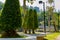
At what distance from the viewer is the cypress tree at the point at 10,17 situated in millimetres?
12750

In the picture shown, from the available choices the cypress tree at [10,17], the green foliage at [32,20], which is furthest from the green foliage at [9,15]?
the green foliage at [32,20]

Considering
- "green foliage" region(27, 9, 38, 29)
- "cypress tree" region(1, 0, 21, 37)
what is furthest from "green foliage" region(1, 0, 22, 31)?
"green foliage" region(27, 9, 38, 29)

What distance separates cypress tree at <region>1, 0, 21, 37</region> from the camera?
1275 cm

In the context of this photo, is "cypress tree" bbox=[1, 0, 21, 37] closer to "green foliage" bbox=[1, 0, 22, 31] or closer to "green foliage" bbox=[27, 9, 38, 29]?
"green foliage" bbox=[1, 0, 22, 31]

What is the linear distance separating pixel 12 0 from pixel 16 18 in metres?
1.21

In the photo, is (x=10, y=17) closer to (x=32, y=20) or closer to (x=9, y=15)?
(x=9, y=15)

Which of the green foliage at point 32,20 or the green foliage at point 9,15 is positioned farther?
the green foliage at point 32,20

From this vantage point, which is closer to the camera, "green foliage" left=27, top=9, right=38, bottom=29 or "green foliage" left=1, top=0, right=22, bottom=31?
"green foliage" left=1, top=0, right=22, bottom=31

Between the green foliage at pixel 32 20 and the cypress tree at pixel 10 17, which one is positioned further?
the green foliage at pixel 32 20

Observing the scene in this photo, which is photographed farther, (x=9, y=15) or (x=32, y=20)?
(x=32, y=20)

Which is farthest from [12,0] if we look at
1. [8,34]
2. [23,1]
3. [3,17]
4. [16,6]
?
[23,1]

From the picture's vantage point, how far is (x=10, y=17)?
1278 cm

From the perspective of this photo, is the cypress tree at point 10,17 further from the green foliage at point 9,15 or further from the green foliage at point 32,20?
the green foliage at point 32,20

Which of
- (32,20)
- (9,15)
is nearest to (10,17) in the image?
(9,15)
